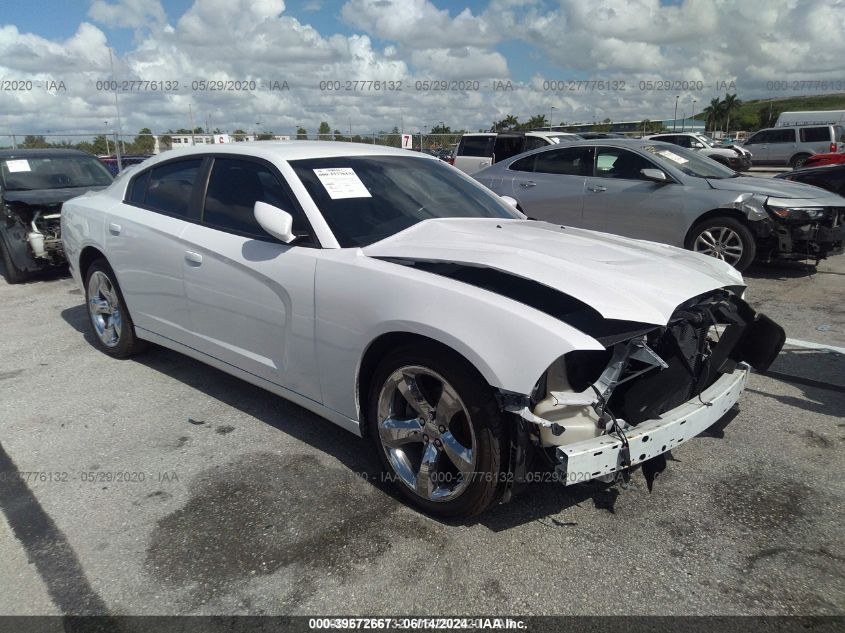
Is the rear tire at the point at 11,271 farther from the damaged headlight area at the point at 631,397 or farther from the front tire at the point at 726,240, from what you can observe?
the front tire at the point at 726,240

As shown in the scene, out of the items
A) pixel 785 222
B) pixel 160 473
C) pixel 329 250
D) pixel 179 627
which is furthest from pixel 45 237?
pixel 785 222

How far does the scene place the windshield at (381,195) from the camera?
3.28 m

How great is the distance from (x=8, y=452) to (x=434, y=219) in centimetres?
285

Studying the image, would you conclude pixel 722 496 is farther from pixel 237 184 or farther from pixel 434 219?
pixel 237 184

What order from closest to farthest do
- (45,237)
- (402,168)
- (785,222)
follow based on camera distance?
1. (402,168)
2. (785,222)
3. (45,237)

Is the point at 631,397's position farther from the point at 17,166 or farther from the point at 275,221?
A: the point at 17,166

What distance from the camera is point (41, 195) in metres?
7.82

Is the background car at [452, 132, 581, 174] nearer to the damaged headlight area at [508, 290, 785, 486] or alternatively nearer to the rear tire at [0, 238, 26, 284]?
the rear tire at [0, 238, 26, 284]

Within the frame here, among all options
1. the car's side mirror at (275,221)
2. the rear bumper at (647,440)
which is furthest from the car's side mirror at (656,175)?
the car's side mirror at (275,221)

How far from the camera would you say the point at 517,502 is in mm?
2975

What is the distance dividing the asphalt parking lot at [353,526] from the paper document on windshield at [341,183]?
143 centimetres

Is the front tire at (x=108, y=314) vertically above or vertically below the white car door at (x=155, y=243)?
below

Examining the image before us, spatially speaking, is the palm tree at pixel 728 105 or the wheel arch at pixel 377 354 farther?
the palm tree at pixel 728 105

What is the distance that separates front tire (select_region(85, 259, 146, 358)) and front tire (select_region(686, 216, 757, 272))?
6135mm
